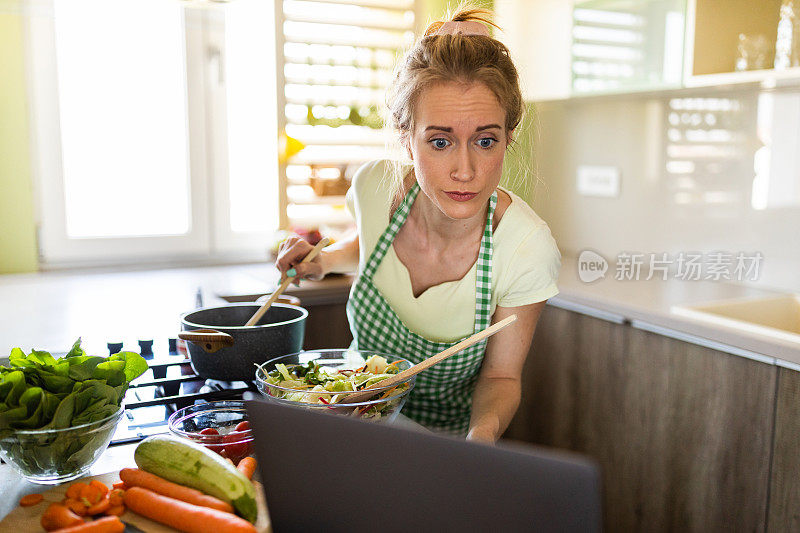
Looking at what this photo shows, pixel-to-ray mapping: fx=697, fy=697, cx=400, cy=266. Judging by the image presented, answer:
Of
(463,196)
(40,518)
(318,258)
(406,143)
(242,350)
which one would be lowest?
(40,518)

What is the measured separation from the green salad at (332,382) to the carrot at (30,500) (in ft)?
1.08

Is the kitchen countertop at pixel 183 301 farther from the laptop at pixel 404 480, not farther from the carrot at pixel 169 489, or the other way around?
the laptop at pixel 404 480

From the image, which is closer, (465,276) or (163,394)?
(163,394)

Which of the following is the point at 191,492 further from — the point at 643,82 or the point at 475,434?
the point at 643,82

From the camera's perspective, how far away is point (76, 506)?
805 millimetres

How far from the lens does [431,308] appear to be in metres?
1.46

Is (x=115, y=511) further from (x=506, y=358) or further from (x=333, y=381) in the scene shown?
(x=506, y=358)

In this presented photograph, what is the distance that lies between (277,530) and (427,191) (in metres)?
0.73

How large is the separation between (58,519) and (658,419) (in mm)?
1641

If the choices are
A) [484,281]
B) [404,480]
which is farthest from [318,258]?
[404,480]

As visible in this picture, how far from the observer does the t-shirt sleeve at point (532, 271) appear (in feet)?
4.42

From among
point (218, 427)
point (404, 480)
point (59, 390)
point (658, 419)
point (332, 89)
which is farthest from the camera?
point (332, 89)

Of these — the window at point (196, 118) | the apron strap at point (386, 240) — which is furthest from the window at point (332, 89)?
the apron strap at point (386, 240)

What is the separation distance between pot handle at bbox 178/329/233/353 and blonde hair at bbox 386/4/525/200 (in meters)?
0.53
